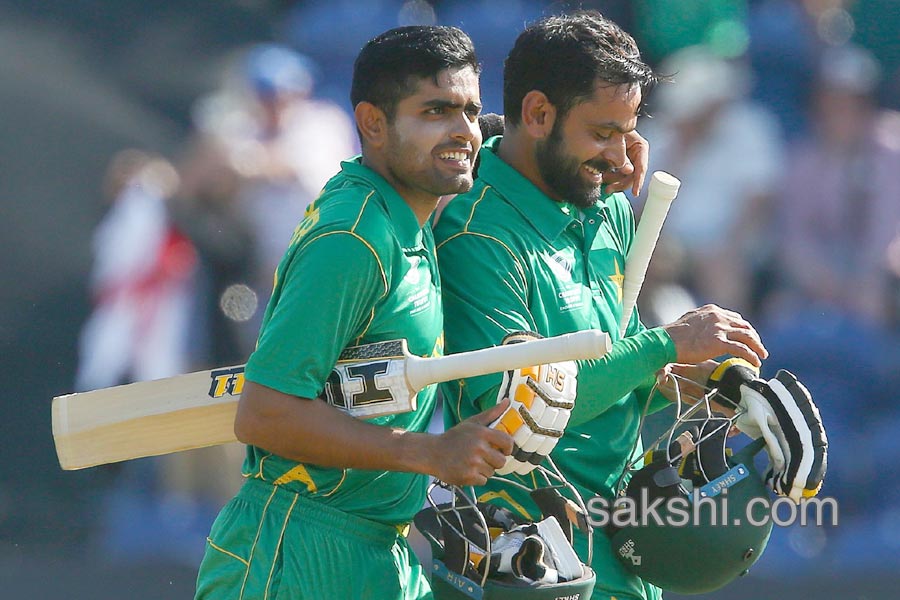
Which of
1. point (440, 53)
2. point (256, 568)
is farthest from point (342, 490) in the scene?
point (440, 53)

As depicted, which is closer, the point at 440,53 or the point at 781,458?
the point at 440,53

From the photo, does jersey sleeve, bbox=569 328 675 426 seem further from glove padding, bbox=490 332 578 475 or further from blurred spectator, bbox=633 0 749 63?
blurred spectator, bbox=633 0 749 63

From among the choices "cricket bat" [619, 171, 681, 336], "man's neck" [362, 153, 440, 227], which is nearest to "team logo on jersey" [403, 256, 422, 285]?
"man's neck" [362, 153, 440, 227]

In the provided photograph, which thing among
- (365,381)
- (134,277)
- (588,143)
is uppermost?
(134,277)

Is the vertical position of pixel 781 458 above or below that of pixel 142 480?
below

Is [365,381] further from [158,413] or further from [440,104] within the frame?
[440,104]

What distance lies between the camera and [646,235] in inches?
132

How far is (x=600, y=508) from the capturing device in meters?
3.17

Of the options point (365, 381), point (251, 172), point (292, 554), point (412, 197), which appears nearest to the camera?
point (365, 381)

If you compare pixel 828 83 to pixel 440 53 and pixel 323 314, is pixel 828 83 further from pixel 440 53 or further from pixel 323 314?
pixel 323 314

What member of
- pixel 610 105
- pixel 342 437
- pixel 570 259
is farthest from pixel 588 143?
pixel 342 437

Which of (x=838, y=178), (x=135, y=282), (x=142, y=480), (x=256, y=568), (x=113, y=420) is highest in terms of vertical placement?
(x=838, y=178)

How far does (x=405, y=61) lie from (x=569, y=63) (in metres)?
0.48

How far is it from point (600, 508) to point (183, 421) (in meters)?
0.91
